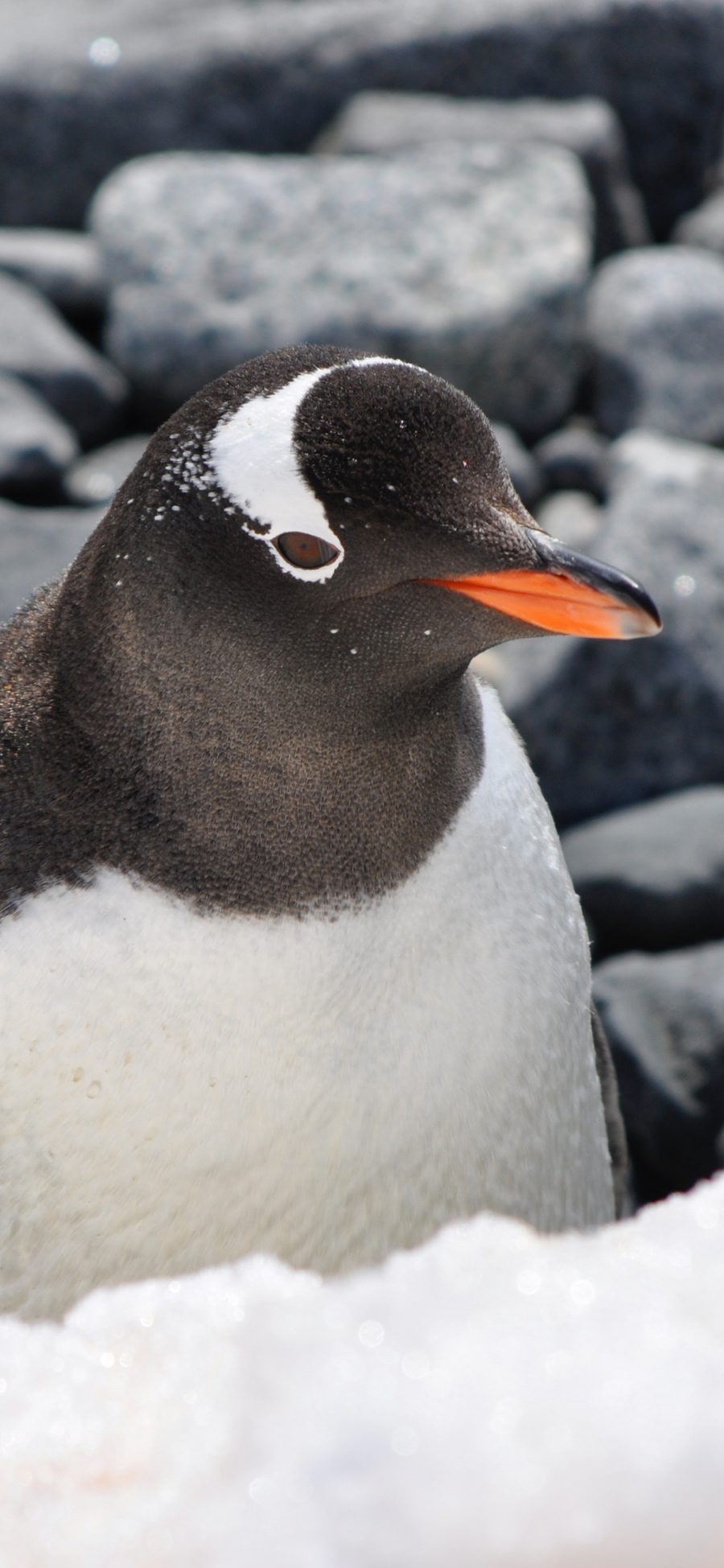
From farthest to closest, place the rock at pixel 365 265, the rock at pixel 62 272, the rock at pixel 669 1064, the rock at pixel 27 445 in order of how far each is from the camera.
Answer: the rock at pixel 62 272
the rock at pixel 365 265
the rock at pixel 27 445
the rock at pixel 669 1064

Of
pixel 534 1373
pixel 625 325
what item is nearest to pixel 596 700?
pixel 625 325

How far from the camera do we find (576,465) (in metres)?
3.07

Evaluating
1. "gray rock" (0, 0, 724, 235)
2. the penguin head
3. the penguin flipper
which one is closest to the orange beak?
the penguin head

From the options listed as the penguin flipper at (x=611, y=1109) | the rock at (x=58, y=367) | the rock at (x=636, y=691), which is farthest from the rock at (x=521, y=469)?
the penguin flipper at (x=611, y=1109)

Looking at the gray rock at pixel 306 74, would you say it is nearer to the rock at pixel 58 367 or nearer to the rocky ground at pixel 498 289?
the rocky ground at pixel 498 289

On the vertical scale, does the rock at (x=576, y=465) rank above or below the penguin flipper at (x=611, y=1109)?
below

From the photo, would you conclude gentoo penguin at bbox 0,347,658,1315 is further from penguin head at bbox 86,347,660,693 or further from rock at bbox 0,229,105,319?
rock at bbox 0,229,105,319

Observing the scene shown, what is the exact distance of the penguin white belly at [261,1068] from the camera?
101cm

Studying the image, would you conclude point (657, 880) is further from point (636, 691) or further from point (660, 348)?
point (660, 348)

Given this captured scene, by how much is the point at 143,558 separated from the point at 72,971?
0.27 m

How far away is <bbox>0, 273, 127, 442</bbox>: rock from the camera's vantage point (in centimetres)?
304

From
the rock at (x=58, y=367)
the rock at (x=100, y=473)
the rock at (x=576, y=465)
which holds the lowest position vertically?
the rock at (x=576, y=465)

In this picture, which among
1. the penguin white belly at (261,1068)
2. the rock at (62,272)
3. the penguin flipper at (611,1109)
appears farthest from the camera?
the rock at (62,272)

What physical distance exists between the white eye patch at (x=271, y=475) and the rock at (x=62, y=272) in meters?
2.58
